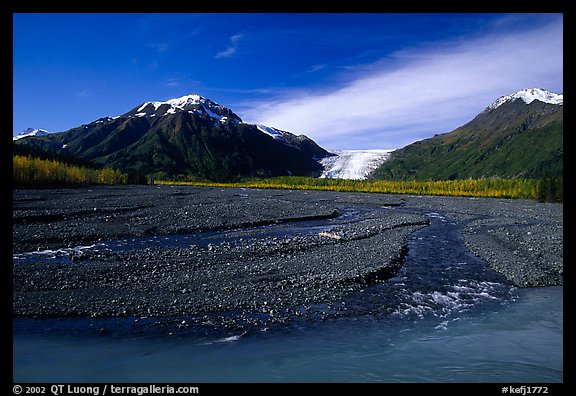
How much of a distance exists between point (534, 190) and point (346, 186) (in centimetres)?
6725

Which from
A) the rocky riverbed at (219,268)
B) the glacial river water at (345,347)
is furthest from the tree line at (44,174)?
the glacial river water at (345,347)

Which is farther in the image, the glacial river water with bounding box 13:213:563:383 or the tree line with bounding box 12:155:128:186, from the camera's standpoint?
the tree line with bounding box 12:155:128:186

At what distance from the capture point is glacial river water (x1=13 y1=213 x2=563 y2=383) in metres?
7.52

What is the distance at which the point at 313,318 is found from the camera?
11.4 meters

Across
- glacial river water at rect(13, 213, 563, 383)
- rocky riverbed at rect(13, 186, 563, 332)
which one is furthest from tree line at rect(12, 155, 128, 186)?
glacial river water at rect(13, 213, 563, 383)

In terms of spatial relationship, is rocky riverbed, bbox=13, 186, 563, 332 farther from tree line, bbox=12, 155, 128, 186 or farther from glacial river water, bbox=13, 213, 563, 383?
tree line, bbox=12, 155, 128, 186

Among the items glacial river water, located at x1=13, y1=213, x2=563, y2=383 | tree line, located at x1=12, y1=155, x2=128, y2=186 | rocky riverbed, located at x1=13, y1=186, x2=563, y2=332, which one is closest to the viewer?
glacial river water, located at x1=13, y1=213, x2=563, y2=383

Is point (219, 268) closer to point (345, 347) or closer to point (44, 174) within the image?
point (345, 347)

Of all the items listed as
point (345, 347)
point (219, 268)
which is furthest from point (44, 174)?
point (345, 347)

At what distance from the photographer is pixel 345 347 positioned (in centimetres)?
921

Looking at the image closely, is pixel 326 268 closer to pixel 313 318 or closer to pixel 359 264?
pixel 359 264

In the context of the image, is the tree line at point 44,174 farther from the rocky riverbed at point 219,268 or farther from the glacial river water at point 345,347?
the glacial river water at point 345,347
